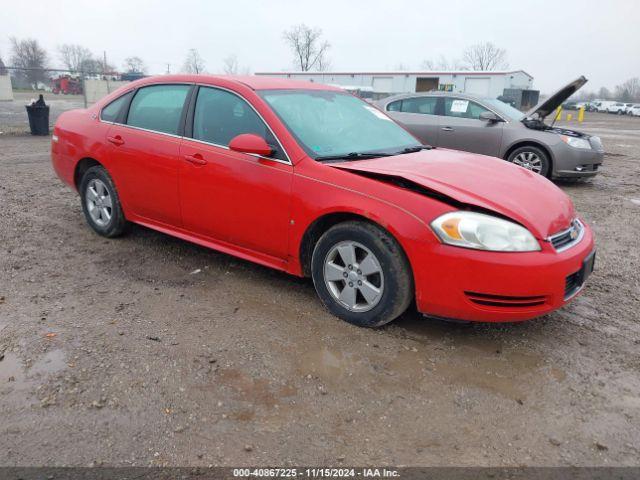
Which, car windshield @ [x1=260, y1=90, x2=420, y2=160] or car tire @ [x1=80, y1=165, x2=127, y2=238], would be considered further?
car tire @ [x1=80, y1=165, x2=127, y2=238]

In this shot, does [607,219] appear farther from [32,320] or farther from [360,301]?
[32,320]

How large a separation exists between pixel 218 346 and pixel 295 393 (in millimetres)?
660

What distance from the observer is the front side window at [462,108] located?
8.89 meters

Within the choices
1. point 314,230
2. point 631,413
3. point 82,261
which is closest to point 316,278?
point 314,230

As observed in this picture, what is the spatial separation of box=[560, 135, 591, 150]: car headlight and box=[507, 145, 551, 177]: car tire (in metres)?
0.37

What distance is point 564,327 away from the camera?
3463mm

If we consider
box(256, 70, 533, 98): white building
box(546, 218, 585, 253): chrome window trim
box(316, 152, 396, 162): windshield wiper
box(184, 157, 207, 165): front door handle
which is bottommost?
box(546, 218, 585, 253): chrome window trim

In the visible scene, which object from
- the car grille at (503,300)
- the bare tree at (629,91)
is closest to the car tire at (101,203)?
the car grille at (503,300)

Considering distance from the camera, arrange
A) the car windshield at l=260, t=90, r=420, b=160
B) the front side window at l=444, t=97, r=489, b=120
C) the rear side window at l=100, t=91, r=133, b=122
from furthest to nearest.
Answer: the front side window at l=444, t=97, r=489, b=120 → the rear side window at l=100, t=91, r=133, b=122 → the car windshield at l=260, t=90, r=420, b=160

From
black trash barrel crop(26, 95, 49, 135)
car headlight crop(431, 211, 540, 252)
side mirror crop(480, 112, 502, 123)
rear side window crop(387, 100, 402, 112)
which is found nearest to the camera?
car headlight crop(431, 211, 540, 252)

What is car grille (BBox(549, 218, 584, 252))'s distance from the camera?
3066 mm

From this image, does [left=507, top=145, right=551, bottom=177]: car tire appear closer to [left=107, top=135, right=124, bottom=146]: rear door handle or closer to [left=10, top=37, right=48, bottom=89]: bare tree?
[left=107, top=135, right=124, bottom=146]: rear door handle

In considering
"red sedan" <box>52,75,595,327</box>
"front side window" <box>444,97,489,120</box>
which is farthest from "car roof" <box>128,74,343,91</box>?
"front side window" <box>444,97,489,120</box>

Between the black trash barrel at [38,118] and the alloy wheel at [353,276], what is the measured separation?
13607 millimetres
